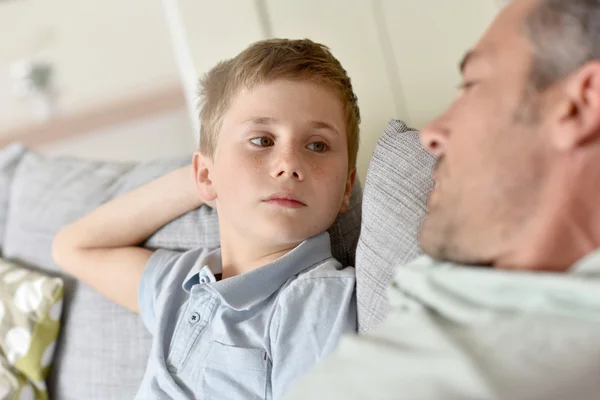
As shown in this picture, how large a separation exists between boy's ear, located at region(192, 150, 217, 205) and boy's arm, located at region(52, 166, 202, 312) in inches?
2.7

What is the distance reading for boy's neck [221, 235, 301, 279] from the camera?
120 centimetres

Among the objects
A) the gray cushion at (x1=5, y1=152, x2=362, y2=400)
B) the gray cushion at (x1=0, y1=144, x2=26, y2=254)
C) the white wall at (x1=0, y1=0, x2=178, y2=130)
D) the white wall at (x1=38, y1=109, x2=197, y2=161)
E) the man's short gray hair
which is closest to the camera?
the man's short gray hair

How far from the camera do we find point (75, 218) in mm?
1584

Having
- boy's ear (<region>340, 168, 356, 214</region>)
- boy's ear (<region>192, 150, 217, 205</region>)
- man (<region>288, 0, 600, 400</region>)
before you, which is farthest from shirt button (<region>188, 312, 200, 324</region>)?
man (<region>288, 0, 600, 400</region>)

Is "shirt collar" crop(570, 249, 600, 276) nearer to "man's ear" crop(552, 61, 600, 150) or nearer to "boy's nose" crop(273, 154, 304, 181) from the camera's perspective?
"man's ear" crop(552, 61, 600, 150)

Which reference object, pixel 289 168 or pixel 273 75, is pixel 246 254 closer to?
pixel 289 168

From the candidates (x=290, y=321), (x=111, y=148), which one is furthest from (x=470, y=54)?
(x=111, y=148)

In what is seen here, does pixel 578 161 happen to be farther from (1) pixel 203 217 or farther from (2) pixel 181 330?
(1) pixel 203 217

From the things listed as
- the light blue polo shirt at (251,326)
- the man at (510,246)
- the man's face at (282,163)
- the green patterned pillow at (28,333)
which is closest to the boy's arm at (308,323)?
the light blue polo shirt at (251,326)

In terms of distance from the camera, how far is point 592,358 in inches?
24.7

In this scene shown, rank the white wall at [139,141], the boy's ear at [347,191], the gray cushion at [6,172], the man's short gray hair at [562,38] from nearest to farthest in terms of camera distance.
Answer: the man's short gray hair at [562,38]
the boy's ear at [347,191]
the gray cushion at [6,172]
the white wall at [139,141]

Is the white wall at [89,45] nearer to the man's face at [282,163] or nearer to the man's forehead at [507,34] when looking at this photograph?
the man's face at [282,163]

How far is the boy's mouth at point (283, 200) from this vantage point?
1.12 meters

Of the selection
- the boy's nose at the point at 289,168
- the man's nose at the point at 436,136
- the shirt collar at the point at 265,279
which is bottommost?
the shirt collar at the point at 265,279
